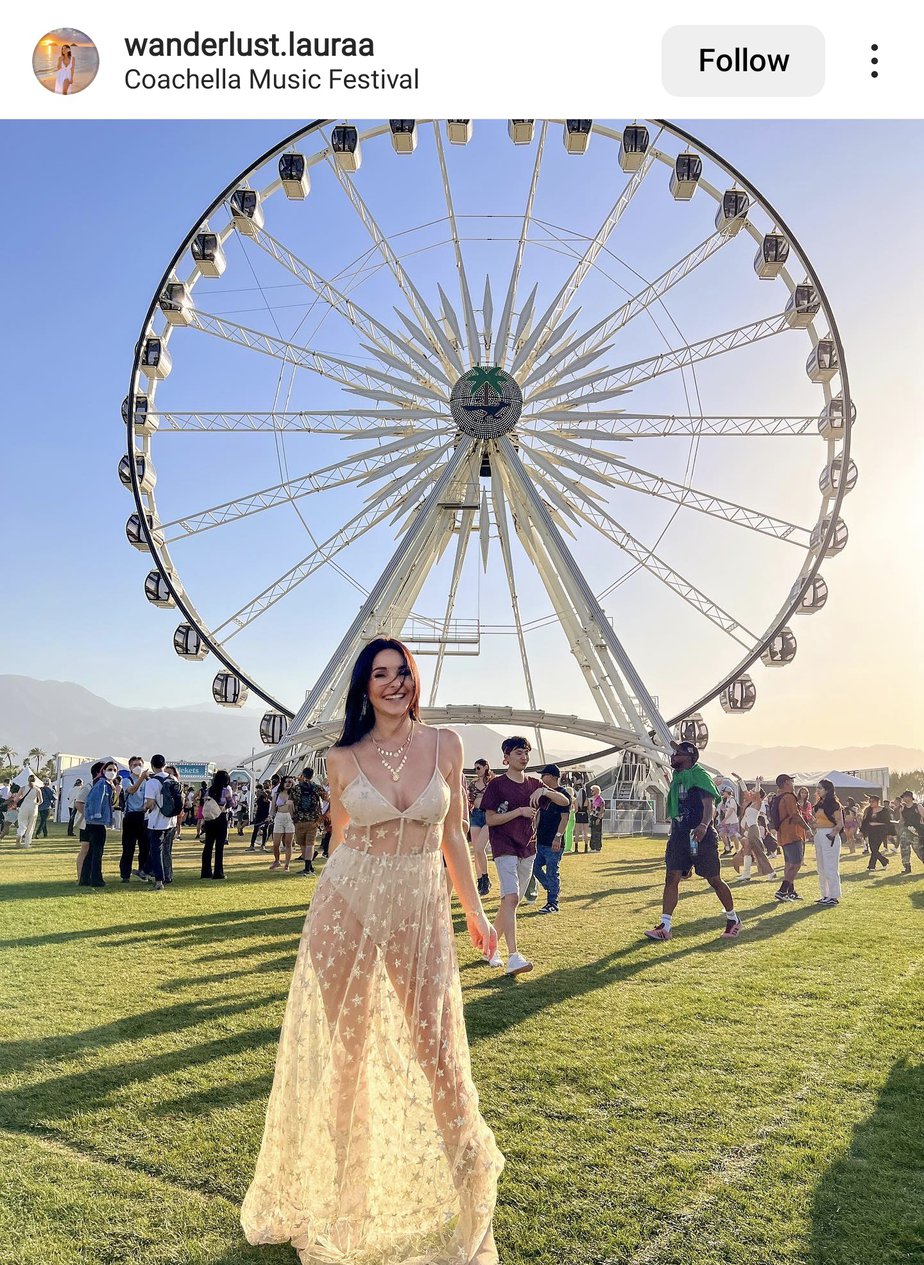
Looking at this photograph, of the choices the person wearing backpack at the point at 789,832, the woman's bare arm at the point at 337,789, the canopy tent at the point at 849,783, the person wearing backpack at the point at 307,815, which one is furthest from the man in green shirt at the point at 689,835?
the canopy tent at the point at 849,783

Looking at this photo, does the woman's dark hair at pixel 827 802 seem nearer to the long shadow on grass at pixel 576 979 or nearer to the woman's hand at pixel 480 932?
the long shadow on grass at pixel 576 979

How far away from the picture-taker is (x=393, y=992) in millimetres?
3355

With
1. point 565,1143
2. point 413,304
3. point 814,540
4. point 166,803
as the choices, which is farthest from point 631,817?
point 565,1143

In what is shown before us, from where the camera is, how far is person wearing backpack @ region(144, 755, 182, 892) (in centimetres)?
1287

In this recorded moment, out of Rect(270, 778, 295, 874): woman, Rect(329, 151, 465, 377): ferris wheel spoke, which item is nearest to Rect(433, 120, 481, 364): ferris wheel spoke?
Rect(329, 151, 465, 377): ferris wheel spoke

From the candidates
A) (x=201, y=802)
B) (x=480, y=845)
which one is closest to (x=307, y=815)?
(x=480, y=845)

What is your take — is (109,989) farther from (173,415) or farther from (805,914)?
(173,415)

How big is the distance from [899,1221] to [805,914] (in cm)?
859

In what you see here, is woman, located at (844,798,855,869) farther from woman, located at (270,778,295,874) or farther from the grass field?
the grass field

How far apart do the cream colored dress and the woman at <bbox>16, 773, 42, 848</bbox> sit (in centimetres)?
1866

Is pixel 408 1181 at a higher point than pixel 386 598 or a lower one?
lower

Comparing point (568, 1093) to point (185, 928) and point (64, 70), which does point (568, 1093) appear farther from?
point (185, 928)

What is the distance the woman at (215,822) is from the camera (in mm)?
13945

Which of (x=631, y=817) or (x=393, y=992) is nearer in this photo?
(x=393, y=992)
